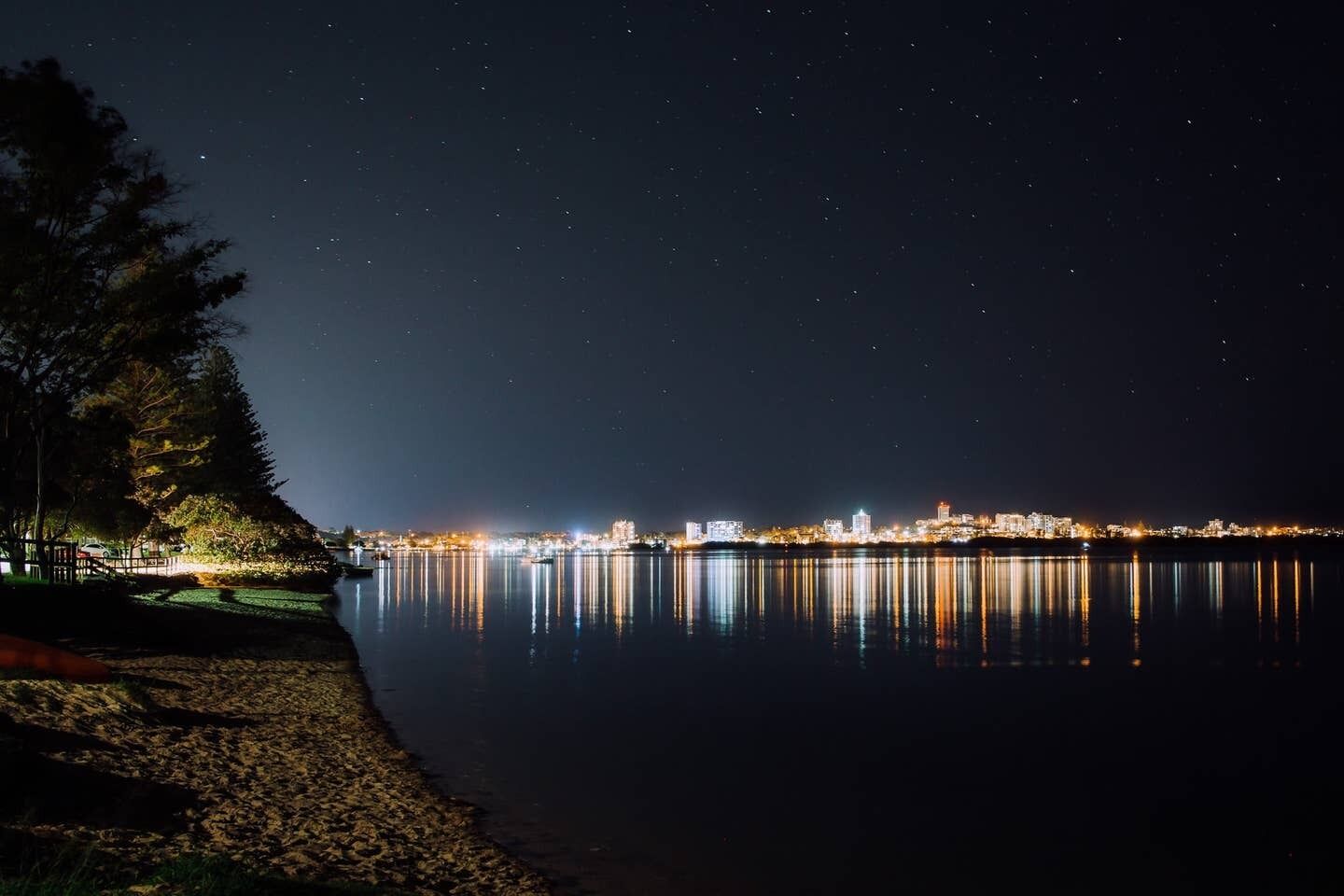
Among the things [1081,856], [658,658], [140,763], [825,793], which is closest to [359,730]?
[140,763]

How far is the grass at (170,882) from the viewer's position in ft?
24.8

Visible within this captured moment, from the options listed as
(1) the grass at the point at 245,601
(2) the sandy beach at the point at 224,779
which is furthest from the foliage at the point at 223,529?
(2) the sandy beach at the point at 224,779

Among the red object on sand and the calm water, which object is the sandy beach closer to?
the red object on sand

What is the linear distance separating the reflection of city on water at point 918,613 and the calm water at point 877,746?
44 centimetres

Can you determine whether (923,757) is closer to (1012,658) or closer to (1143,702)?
(1143,702)

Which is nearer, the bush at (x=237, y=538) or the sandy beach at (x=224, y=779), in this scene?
the sandy beach at (x=224, y=779)

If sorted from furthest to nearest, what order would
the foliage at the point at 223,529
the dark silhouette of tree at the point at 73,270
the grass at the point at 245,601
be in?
the foliage at the point at 223,529 → the grass at the point at 245,601 → the dark silhouette of tree at the point at 73,270

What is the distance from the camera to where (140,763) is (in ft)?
42.9

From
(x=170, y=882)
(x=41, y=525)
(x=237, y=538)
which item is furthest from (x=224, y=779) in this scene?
(x=237, y=538)

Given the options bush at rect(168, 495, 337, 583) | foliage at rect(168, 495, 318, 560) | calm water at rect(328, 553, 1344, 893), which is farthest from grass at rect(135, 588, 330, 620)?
foliage at rect(168, 495, 318, 560)

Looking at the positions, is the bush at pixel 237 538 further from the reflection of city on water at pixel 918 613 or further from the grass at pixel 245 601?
the reflection of city on water at pixel 918 613

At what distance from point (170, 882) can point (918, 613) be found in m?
52.8

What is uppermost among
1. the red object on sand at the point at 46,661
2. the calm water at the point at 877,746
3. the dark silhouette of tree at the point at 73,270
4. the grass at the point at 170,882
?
the dark silhouette of tree at the point at 73,270

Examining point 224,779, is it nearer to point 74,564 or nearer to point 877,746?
point 877,746
